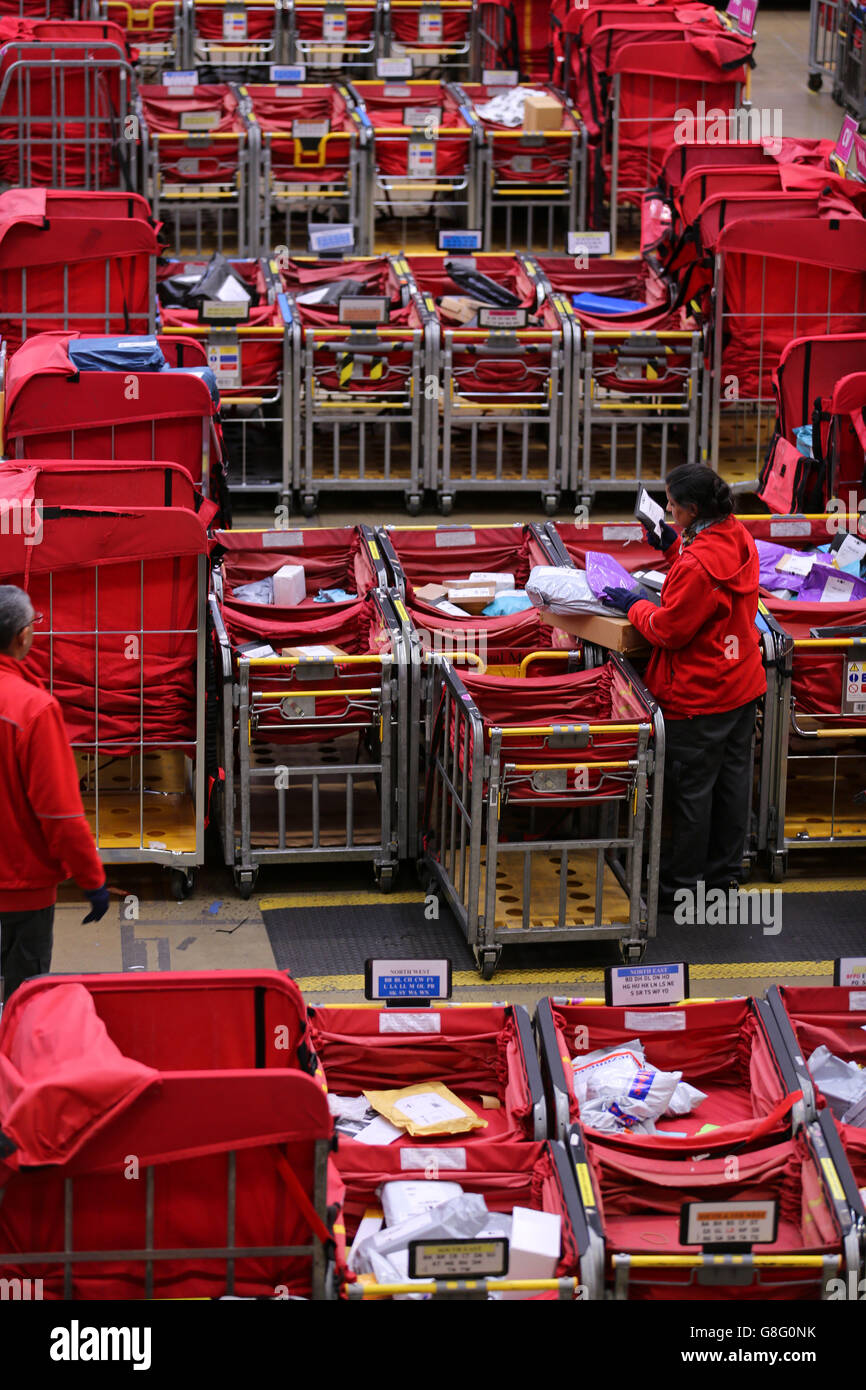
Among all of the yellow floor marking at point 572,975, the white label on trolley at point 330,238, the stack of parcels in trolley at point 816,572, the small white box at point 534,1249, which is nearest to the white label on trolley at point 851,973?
the yellow floor marking at point 572,975

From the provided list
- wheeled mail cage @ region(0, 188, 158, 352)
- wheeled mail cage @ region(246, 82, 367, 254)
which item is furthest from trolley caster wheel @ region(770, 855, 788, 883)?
wheeled mail cage @ region(246, 82, 367, 254)

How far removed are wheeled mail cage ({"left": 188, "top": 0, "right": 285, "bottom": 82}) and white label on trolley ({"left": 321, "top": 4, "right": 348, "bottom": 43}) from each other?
37cm

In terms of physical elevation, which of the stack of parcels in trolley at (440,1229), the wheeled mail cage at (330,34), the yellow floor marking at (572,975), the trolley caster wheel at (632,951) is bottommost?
the yellow floor marking at (572,975)

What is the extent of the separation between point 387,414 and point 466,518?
775 millimetres

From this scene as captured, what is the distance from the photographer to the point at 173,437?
9172mm

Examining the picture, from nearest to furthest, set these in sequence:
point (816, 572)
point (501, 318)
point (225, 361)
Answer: point (816, 572) < point (225, 361) < point (501, 318)

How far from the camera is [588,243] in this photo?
43.7 feet

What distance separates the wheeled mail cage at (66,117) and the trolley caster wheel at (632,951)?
7.93 m

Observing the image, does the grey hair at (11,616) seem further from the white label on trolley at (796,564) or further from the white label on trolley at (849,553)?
the white label on trolley at (849,553)

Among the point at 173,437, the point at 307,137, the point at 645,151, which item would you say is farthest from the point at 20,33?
the point at 173,437

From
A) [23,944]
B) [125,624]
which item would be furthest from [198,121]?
[23,944]

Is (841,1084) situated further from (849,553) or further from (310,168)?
(310,168)

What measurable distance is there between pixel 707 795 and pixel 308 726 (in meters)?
1.60

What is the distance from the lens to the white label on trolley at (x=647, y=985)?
6.54 metres
